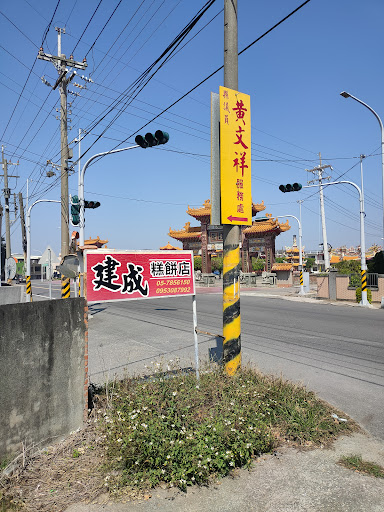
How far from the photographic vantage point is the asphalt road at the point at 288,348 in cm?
586

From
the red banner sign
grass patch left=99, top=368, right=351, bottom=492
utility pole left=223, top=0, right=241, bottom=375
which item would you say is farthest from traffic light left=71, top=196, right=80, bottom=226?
grass patch left=99, top=368, right=351, bottom=492

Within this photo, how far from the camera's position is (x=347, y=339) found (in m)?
9.72

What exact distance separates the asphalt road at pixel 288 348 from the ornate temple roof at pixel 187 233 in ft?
115

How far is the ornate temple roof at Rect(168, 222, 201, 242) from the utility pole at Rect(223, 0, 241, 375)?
143 feet

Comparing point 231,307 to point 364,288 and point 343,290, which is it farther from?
point 343,290

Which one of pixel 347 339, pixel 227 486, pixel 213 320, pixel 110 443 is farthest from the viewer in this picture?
pixel 213 320

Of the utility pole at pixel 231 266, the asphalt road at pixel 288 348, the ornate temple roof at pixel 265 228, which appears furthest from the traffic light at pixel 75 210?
the ornate temple roof at pixel 265 228

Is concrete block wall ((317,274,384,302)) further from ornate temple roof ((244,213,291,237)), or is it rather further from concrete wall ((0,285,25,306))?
ornate temple roof ((244,213,291,237))

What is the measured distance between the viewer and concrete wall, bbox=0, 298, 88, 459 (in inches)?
144

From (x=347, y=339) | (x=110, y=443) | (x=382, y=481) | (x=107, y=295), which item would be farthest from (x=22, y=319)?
(x=347, y=339)

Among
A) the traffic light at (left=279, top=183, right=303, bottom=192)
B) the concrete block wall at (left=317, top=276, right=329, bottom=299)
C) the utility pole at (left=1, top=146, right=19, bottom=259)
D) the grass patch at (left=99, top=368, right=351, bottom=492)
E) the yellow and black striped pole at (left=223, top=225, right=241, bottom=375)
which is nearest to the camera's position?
the grass patch at (left=99, top=368, right=351, bottom=492)

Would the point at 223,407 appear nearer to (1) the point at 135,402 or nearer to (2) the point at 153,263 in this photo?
(1) the point at 135,402

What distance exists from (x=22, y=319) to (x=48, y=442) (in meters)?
1.41

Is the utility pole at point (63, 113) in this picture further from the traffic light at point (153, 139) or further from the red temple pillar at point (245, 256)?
the red temple pillar at point (245, 256)
